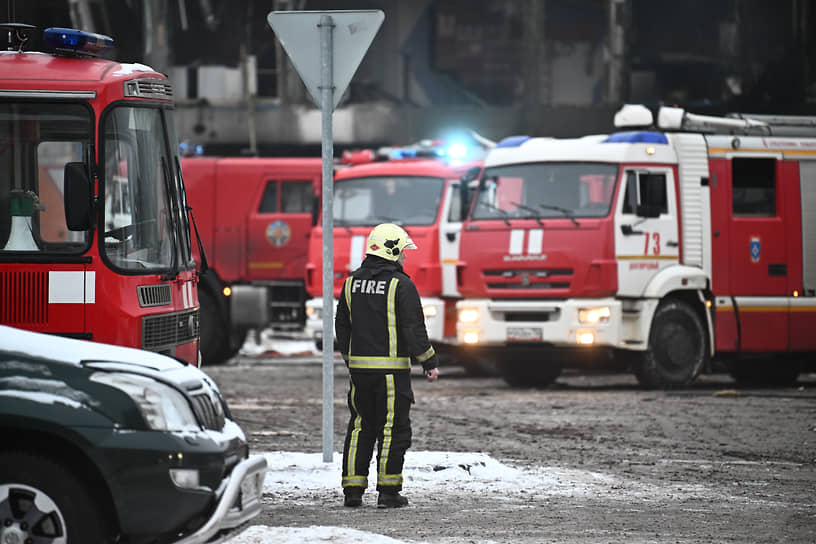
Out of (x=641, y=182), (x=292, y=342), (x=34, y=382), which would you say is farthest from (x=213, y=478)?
(x=292, y=342)

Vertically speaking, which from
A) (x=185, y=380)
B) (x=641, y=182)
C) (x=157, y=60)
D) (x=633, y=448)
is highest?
(x=157, y=60)

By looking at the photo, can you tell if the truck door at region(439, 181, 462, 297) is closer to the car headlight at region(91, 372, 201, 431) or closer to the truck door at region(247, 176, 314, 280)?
the truck door at region(247, 176, 314, 280)

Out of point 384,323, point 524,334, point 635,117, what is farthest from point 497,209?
point 384,323

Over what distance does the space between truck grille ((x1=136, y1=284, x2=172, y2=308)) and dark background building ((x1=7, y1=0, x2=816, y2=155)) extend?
23759 millimetres

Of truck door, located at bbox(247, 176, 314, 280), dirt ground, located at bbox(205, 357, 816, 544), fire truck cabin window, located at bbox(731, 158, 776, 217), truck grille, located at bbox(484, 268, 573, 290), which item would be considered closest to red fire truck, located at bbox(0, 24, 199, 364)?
dirt ground, located at bbox(205, 357, 816, 544)

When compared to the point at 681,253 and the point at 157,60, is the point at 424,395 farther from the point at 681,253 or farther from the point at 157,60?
the point at 157,60

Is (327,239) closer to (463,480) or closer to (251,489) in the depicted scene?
(463,480)

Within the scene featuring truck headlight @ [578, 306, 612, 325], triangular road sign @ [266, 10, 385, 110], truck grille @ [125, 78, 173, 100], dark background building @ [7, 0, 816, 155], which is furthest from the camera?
dark background building @ [7, 0, 816, 155]

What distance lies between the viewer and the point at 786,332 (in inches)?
722

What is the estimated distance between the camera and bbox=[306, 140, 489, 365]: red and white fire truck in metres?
18.7

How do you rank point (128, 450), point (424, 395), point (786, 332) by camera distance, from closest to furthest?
point (128, 450)
point (424, 395)
point (786, 332)

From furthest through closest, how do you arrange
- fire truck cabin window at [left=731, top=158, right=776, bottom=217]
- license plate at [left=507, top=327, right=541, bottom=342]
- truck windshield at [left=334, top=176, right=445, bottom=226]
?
truck windshield at [left=334, top=176, right=445, bottom=226], fire truck cabin window at [left=731, top=158, right=776, bottom=217], license plate at [left=507, top=327, right=541, bottom=342]

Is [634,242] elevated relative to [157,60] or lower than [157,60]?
lower

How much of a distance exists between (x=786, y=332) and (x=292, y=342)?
398 inches
